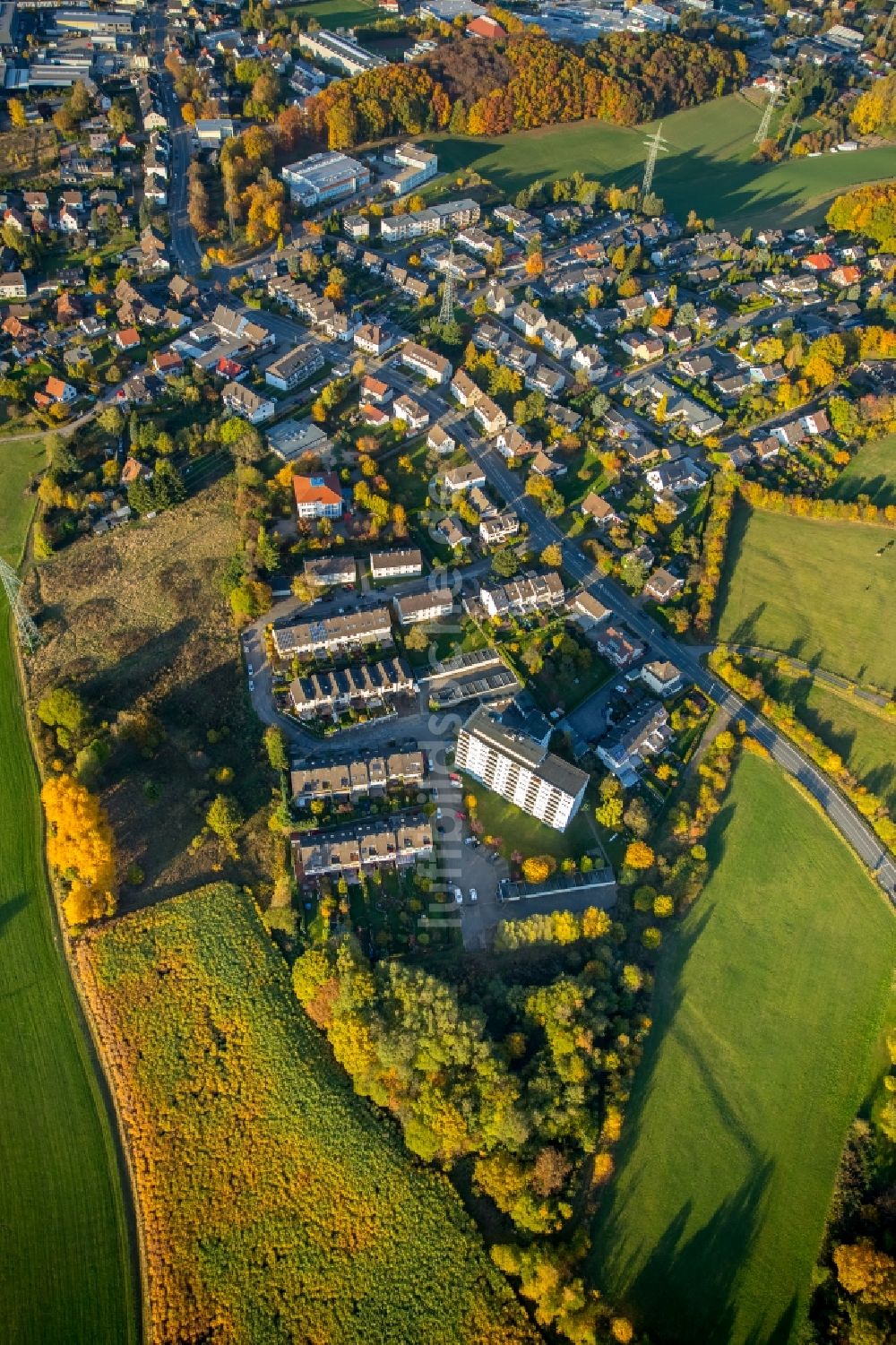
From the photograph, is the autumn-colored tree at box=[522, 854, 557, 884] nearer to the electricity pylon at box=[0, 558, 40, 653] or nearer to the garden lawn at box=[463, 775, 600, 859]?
the garden lawn at box=[463, 775, 600, 859]

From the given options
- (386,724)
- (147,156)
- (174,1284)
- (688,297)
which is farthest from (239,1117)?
(147,156)

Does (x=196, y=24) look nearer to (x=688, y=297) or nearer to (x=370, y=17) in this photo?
(x=370, y=17)

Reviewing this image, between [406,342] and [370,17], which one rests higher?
[370,17]

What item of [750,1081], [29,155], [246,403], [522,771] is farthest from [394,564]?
[29,155]

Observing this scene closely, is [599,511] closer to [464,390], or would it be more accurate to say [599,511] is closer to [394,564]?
[394,564]

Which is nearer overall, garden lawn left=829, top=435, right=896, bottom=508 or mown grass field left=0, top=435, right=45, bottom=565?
mown grass field left=0, top=435, right=45, bottom=565

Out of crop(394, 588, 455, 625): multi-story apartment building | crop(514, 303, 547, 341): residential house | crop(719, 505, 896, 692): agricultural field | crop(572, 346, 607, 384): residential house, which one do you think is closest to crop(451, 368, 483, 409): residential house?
crop(572, 346, 607, 384): residential house
